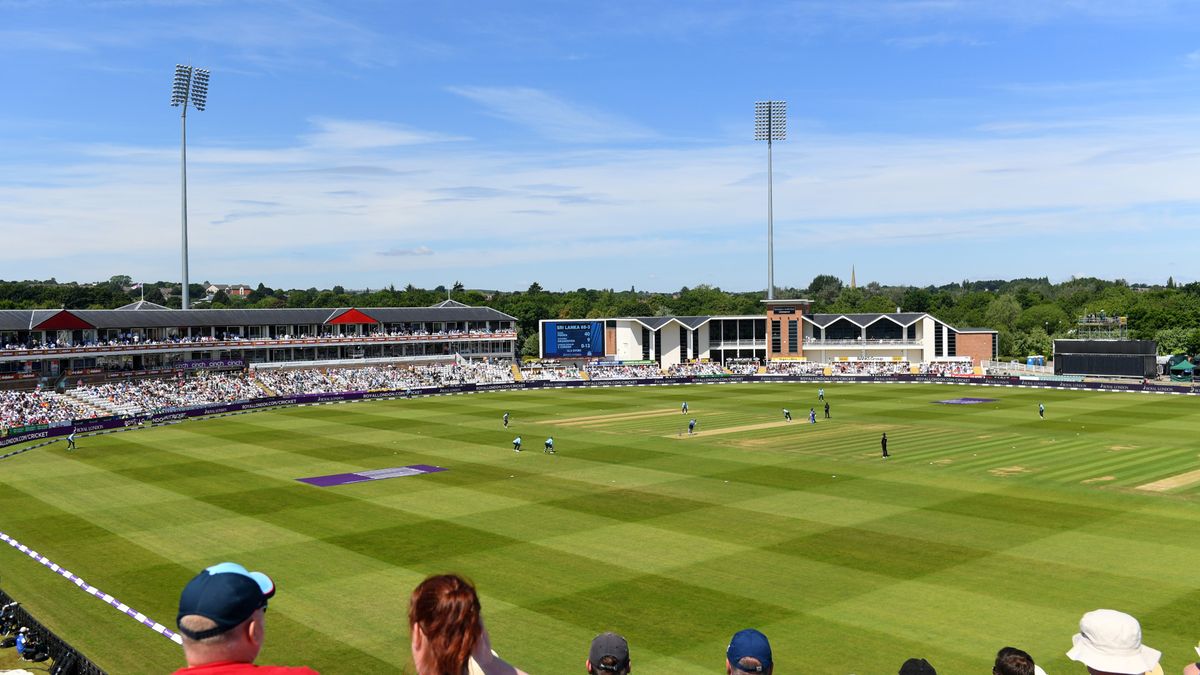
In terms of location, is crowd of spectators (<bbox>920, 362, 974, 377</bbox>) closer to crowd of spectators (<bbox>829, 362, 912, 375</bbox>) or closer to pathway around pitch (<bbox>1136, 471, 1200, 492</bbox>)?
crowd of spectators (<bbox>829, 362, 912, 375</bbox>)

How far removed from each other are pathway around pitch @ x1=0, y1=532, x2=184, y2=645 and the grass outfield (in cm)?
27

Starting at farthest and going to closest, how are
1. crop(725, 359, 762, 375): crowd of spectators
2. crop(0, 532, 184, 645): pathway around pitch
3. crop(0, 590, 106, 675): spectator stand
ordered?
crop(725, 359, 762, 375): crowd of spectators
crop(0, 532, 184, 645): pathway around pitch
crop(0, 590, 106, 675): spectator stand

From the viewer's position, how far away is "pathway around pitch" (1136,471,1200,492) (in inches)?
1379

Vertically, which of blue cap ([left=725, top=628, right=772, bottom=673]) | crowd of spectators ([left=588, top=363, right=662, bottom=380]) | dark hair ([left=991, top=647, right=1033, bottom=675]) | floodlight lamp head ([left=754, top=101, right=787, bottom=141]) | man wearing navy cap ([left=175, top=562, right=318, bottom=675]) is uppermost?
floodlight lamp head ([left=754, top=101, right=787, bottom=141])

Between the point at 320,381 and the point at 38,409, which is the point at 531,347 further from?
the point at 38,409

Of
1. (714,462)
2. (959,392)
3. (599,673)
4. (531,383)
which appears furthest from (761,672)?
(531,383)

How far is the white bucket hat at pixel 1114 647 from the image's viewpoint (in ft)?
18.1

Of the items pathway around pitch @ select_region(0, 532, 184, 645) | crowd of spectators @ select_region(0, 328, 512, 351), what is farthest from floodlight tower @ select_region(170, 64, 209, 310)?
pathway around pitch @ select_region(0, 532, 184, 645)

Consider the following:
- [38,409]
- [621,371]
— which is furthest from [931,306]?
[38,409]

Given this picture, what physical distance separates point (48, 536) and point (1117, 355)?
3243 inches

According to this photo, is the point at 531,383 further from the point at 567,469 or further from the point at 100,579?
the point at 100,579

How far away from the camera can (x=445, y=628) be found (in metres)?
4.21

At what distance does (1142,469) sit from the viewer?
39375mm

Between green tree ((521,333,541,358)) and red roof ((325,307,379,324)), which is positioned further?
green tree ((521,333,541,358))
